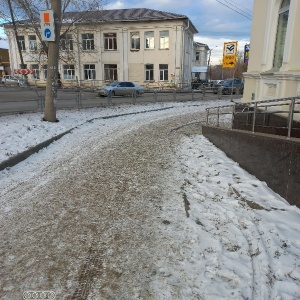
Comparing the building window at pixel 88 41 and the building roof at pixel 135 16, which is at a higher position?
the building roof at pixel 135 16

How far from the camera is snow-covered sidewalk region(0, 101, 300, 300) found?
9.55ft

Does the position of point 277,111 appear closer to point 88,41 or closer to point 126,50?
point 126,50

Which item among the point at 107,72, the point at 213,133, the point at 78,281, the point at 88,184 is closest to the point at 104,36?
the point at 107,72

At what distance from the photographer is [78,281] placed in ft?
9.70

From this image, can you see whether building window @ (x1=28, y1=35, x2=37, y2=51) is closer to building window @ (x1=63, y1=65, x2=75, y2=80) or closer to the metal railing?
building window @ (x1=63, y1=65, x2=75, y2=80)

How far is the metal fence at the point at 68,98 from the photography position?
1414 centimetres

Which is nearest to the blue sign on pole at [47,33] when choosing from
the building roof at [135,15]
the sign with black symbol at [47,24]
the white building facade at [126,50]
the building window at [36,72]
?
the sign with black symbol at [47,24]

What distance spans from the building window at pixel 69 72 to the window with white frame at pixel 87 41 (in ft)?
10.7

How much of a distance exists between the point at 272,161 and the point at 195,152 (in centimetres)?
287

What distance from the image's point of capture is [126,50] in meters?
38.8

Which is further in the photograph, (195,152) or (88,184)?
(195,152)

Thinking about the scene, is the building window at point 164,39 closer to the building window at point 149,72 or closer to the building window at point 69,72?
the building window at point 149,72

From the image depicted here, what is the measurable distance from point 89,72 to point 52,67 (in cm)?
3106

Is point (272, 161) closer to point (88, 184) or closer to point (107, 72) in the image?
point (88, 184)
